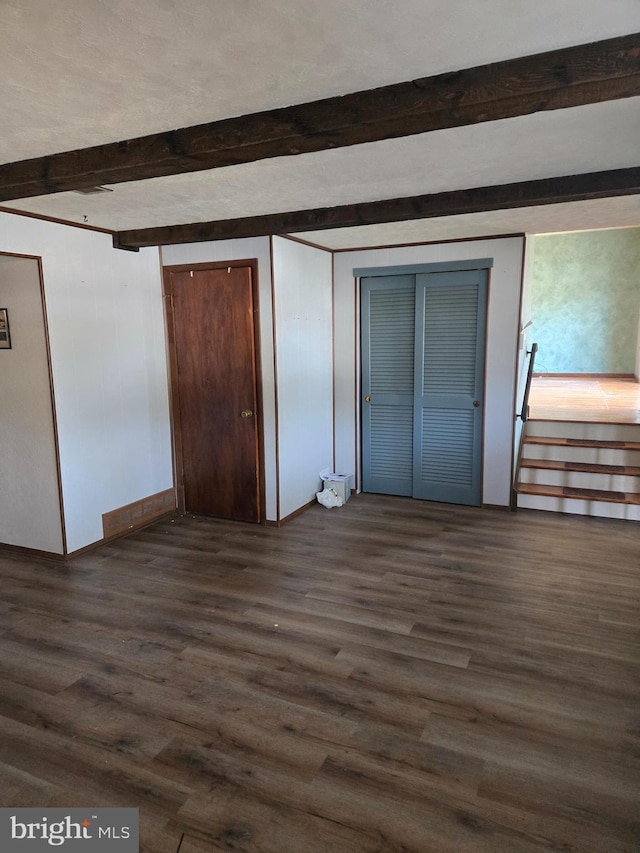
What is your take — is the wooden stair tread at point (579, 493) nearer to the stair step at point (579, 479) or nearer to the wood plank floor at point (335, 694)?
the stair step at point (579, 479)

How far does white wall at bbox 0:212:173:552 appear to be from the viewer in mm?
3738

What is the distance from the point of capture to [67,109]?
206 cm

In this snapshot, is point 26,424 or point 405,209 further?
point 26,424

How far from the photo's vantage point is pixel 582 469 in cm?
481

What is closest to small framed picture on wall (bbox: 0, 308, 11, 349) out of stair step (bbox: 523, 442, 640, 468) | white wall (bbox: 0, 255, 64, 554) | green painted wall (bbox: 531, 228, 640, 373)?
white wall (bbox: 0, 255, 64, 554)

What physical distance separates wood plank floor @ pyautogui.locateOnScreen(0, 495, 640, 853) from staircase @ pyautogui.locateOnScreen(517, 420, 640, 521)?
2.02 feet

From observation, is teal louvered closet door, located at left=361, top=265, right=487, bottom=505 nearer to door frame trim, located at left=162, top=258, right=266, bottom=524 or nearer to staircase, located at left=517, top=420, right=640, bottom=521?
staircase, located at left=517, top=420, right=640, bottom=521

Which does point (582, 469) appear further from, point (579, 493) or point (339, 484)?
point (339, 484)

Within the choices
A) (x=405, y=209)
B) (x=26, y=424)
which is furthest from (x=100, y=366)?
(x=405, y=209)

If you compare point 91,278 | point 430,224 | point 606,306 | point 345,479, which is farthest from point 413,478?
point 606,306

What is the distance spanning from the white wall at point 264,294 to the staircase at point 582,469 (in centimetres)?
223

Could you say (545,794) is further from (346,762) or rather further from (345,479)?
(345,479)

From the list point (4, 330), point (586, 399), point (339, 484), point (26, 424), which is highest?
point (4, 330)

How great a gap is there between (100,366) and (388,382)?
102 inches
